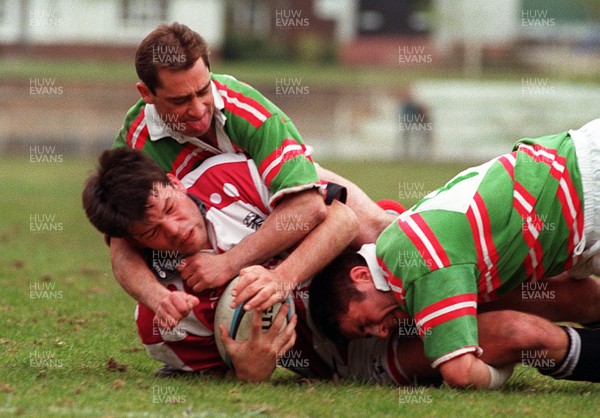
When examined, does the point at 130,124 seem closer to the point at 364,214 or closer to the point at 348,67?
the point at 364,214

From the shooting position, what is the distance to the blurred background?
1436 inches

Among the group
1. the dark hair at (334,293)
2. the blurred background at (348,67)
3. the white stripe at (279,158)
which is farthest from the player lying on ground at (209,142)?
the blurred background at (348,67)

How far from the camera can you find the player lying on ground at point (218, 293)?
611 cm

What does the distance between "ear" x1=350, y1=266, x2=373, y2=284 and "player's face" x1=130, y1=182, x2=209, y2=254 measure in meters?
0.83

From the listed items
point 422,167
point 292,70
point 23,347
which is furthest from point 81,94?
point 23,347

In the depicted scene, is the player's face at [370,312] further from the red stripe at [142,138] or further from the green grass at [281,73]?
the green grass at [281,73]

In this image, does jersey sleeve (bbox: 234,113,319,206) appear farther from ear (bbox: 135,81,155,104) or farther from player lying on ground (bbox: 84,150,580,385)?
ear (bbox: 135,81,155,104)

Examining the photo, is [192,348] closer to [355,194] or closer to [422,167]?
[355,194]

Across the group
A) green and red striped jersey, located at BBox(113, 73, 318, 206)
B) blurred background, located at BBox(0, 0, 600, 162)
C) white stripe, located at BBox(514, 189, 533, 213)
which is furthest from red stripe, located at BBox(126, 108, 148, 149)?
blurred background, located at BBox(0, 0, 600, 162)

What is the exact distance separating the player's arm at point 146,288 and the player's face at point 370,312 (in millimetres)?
823

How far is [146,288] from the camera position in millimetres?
6309

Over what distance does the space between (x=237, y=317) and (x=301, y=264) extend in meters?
0.45

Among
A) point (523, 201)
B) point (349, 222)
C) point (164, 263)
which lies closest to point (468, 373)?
point (523, 201)

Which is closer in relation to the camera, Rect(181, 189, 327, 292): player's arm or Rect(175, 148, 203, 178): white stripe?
Rect(181, 189, 327, 292): player's arm
